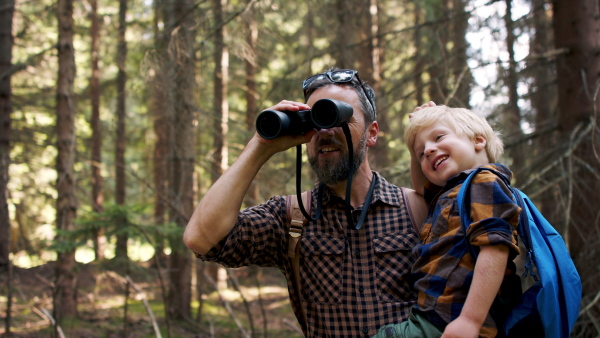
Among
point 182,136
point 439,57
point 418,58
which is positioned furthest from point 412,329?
point 418,58

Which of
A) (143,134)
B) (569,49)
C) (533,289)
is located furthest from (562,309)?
(143,134)

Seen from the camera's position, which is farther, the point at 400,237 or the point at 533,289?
the point at 400,237

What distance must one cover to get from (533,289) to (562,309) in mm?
119

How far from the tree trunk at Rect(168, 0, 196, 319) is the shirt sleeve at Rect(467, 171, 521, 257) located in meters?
4.26

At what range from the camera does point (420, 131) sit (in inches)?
84.1

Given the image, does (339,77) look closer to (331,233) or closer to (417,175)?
(417,175)

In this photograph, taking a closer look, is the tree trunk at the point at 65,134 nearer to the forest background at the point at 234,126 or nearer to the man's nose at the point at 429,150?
the forest background at the point at 234,126

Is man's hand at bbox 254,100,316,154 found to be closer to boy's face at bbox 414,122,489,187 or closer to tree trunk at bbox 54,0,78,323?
boy's face at bbox 414,122,489,187

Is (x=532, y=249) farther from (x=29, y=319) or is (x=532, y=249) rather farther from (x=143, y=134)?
(x=143, y=134)

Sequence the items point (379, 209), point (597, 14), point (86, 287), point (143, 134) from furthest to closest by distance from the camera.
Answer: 1. point (143, 134)
2. point (86, 287)
3. point (597, 14)
4. point (379, 209)

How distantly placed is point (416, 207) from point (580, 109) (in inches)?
124

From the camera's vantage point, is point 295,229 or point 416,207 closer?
point 295,229

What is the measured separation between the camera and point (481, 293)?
1621 millimetres

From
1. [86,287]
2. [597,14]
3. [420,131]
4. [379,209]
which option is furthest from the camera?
[86,287]
